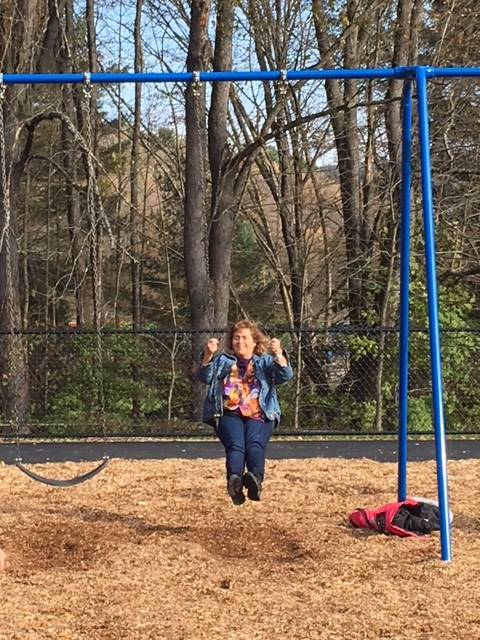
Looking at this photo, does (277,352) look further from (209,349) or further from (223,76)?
(223,76)

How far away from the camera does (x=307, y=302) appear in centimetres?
1642

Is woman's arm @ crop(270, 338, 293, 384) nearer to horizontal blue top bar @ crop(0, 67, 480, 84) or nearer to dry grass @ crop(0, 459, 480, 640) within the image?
dry grass @ crop(0, 459, 480, 640)

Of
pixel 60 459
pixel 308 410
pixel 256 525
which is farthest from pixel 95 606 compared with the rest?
pixel 308 410

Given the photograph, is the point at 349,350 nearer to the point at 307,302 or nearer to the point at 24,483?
the point at 307,302

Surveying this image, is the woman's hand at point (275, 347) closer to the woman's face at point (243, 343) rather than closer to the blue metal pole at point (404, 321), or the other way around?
the woman's face at point (243, 343)

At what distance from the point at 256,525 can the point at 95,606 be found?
6.13 feet

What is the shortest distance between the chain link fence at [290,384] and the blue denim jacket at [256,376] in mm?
6526

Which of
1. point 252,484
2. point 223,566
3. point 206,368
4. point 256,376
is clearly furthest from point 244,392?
point 223,566

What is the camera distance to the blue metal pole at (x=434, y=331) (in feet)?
16.5

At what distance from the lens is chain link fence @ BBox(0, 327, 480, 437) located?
43.3 ft

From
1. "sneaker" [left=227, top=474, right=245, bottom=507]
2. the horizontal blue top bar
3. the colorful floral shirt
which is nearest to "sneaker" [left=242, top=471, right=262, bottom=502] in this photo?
"sneaker" [left=227, top=474, right=245, bottom=507]

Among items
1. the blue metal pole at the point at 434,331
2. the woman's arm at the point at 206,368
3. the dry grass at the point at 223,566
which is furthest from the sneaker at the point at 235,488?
the blue metal pole at the point at 434,331

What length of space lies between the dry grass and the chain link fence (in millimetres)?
5426

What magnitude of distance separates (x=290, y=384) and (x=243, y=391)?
829 cm
